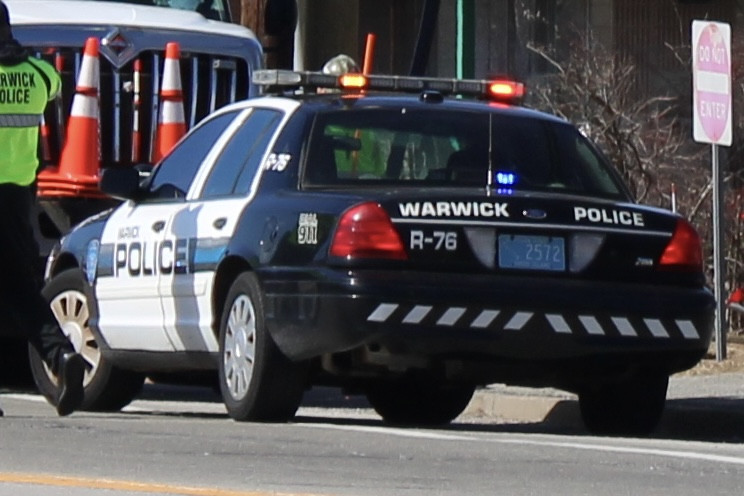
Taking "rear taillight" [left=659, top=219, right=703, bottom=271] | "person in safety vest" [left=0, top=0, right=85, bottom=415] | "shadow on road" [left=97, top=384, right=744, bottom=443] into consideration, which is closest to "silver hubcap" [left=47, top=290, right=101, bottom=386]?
"shadow on road" [left=97, top=384, right=744, bottom=443]

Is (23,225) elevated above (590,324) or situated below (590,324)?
above

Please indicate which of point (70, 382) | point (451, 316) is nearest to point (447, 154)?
point (451, 316)

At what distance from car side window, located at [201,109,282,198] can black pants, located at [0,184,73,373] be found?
86 centimetres

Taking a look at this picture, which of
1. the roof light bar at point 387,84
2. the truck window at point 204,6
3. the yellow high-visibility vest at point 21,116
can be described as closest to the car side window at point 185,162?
the roof light bar at point 387,84

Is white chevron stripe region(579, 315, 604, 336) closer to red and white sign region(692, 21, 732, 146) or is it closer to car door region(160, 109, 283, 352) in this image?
car door region(160, 109, 283, 352)

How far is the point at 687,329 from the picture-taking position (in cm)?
984

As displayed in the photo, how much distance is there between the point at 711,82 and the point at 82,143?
3.97 metres

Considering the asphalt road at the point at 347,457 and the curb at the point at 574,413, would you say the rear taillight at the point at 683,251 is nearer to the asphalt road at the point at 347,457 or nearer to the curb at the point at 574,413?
the asphalt road at the point at 347,457

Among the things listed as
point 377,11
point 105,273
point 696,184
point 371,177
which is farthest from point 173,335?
point 377,11

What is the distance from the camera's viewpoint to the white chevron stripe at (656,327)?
32.0ft

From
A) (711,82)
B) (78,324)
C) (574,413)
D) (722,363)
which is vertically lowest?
(722,363)

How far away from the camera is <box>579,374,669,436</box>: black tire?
10.3 m

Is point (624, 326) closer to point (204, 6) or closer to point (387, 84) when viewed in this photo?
point (387, 84)

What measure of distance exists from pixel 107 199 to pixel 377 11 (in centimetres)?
1794
